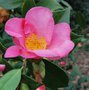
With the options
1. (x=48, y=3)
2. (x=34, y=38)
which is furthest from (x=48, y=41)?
(x=48, y=3)

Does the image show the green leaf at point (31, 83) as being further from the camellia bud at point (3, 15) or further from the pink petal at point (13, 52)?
the camellia bud at point (3, 15)

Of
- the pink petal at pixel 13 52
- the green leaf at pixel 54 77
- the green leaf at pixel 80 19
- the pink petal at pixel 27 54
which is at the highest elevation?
the pink petal at pixel 27 54

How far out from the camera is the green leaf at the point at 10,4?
123cm

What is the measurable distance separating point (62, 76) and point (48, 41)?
105 millimetres

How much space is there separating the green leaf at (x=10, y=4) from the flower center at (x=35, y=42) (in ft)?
0.51

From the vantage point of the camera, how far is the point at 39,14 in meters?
1.09

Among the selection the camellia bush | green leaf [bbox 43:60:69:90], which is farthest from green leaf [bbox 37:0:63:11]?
green leaf [bbox 43:60:69:90]

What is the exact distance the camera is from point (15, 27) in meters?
1.07

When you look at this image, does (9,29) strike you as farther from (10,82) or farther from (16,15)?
(16,15)

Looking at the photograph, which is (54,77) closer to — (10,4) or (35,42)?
(35,42)

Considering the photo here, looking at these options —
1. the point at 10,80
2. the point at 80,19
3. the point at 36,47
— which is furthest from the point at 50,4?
the point at 80,19

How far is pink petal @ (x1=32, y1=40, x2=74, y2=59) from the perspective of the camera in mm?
961

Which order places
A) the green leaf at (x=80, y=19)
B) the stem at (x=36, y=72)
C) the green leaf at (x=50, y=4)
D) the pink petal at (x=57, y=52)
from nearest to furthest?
the pink petal at (x=57, y=52), the stem at (x=36, y=72), the green leaf at (x=50, y=4), the green leaf at (x=80, y=19)

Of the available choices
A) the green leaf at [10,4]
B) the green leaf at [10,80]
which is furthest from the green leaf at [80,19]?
the green leaf at [10,80]
